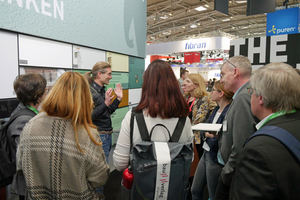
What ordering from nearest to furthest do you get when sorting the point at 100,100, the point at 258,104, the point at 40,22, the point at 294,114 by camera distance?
the point at 294,114, the point at 258,104, the point at 100,100, the point at 40,22

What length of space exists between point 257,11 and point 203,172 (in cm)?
448

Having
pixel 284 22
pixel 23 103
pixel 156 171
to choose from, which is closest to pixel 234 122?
pixel 156 171

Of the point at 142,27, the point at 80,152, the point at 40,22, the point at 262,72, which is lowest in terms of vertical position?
the point at 80,152

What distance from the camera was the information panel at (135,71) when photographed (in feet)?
14.6

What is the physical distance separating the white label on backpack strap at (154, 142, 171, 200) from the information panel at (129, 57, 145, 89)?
3475mm

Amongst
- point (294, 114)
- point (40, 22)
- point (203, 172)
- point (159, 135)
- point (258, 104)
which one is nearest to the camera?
point (294, 114)

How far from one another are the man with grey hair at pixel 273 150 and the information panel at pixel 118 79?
3.11 metres

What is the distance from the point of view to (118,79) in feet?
13.1

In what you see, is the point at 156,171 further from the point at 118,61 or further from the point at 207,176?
the point at 118,61

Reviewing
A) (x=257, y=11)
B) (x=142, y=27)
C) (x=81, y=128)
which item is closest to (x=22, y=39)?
(x=81, y=128)

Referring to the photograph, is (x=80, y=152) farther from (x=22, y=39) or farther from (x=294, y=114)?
(x=22, y=39)

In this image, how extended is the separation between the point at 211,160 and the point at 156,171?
95cm

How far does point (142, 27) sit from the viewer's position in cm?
455

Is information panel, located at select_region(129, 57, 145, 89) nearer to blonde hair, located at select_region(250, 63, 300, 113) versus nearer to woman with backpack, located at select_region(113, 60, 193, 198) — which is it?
woman with backpack, located at select_region(113, 60, 193, 198)
